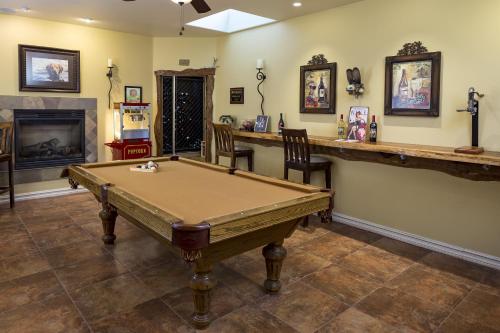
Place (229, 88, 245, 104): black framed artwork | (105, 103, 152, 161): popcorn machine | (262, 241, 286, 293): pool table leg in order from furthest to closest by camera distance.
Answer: (229, 88, 245, 104): black framed artwork
(105, 103, 152, 161): popcorn machine
(262, 241, 286, 293): pool table leg

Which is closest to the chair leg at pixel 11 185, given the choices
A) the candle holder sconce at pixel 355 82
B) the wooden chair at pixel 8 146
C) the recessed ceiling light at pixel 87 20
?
the wooden chair at pixel 8 146

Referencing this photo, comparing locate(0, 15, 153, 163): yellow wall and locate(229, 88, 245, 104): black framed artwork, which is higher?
locate(0, 15, 153, 163): yellow wall

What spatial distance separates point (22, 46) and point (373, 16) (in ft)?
15.2

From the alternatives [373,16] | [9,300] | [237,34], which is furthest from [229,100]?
[9,300]

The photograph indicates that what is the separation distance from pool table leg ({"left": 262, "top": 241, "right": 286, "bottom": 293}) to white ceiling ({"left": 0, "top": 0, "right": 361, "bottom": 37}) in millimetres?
2996

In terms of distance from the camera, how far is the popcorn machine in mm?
5824

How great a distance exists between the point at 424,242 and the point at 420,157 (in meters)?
0.94

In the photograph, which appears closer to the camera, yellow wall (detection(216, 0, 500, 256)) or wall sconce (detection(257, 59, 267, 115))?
yellow wall (detection(216, 0, 500, 256))

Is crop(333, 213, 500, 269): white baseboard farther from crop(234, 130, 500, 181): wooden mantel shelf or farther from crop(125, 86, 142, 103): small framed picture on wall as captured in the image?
crop(125, 86, 142, 103): small framed picture on wall

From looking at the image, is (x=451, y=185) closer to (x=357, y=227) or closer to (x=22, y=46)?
(x=357, y=227)

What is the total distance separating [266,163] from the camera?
5.56m

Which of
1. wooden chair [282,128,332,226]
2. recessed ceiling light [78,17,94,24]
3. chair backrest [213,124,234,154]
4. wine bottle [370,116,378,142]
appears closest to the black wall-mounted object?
wine bottle [370,116,378,142]

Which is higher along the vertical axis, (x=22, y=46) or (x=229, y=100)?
(x=22, y=46)

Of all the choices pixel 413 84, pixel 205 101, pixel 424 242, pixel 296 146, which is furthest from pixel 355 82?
pixel 205 101
